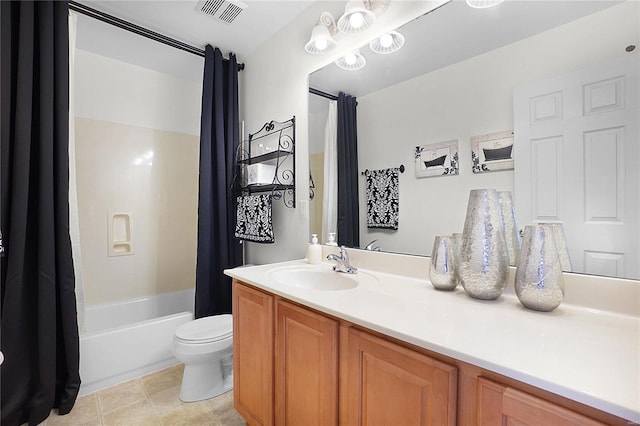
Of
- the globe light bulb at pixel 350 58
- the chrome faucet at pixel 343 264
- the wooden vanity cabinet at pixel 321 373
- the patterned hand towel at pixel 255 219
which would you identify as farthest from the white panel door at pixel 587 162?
the patterned hand towel at pixel 255 219

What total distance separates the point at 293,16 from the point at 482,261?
6.21 feet

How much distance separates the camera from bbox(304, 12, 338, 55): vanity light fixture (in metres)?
1.59

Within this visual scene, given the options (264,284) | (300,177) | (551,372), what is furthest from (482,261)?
(300,177)

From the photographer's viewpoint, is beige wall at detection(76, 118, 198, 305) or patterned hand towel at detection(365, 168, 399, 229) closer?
patterned hand towel at detection(365, 168, 399, 229)

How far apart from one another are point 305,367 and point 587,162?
1128 mm

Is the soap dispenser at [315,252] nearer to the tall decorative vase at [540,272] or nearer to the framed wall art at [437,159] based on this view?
the framed wall art at [437,159]

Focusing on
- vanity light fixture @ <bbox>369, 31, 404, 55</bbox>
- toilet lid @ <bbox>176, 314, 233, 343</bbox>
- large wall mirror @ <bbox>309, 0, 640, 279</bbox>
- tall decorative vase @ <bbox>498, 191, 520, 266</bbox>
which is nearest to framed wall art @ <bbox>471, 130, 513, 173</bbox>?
large wall mirror @ <bbox>309, 0, 640, 279</bbox>

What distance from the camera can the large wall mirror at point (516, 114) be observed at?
86 cm

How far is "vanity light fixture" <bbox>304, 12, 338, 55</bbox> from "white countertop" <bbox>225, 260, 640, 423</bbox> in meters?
1.33

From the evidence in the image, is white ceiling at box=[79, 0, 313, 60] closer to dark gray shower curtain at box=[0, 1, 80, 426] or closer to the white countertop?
dark gray shower curtain at box=[0, 1, 80, 426]

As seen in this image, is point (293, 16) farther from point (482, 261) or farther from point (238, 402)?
point (238, 402)

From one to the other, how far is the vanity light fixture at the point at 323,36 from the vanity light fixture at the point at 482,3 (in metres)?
0.70

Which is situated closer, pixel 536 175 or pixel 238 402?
pixel 536 175

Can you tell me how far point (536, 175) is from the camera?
996 millimetres
